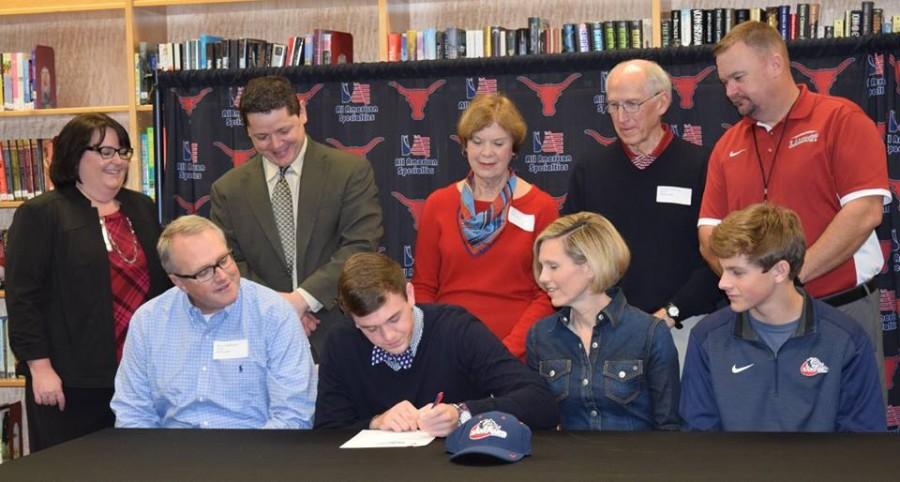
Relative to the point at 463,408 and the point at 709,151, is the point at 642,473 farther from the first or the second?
the point at 709,151

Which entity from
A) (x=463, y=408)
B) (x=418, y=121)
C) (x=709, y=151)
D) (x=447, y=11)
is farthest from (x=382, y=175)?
(x=463, y=408)

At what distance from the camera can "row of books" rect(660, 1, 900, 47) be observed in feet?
15.6

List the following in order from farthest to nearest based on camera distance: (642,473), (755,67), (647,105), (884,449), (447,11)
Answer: (447,11)
(647,105)
(755,67)
(884,449)
(642,473)

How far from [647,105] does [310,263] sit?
1.35 meters

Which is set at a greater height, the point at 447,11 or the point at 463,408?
the point at 447,11

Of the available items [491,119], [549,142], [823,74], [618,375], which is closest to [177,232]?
[491,119]

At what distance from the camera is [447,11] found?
5578 mm

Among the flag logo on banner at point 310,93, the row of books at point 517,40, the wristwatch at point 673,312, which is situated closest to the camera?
the wristwatch at point 673,312

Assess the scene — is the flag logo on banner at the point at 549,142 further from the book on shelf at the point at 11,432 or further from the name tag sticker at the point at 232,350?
the book on shelf at the point at 11,432

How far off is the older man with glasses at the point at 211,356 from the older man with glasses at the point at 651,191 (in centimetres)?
126

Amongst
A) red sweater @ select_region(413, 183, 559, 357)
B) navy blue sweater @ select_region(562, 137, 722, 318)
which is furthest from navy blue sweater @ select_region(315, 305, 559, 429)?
navy blue sweater @ select_region(562, 137, 722, 318)

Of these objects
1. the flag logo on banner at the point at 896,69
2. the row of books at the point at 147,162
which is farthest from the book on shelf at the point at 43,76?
the flag logo on banner at the point at 896,69

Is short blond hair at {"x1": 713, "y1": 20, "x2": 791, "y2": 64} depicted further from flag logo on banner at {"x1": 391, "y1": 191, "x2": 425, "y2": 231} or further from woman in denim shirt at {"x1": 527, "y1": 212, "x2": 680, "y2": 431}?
flag logo on banner at {"x1": 391, "y1": 191, "x2": 425, "y2": 231}

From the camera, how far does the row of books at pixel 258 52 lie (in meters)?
5.22
